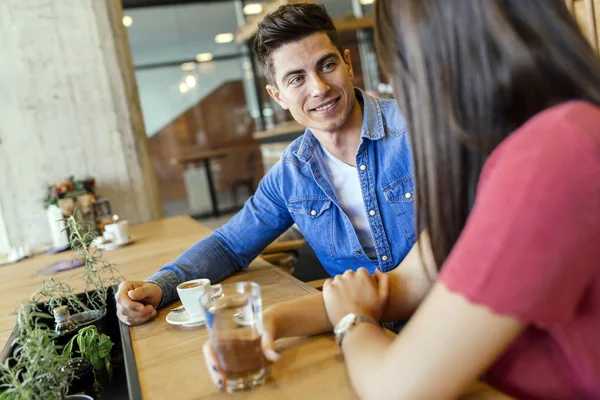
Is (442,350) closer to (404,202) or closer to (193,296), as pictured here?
(193,296)

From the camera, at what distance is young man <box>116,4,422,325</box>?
1.65m

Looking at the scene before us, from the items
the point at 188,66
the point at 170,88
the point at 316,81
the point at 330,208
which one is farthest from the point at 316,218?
the point at 188,66

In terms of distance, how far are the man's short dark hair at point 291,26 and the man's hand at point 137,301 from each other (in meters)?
0.87

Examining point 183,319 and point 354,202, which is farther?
point 354,202

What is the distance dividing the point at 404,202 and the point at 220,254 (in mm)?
553

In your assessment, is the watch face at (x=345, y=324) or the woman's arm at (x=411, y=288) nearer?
the watch face at (x=345, y=324)

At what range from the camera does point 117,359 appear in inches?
54.7

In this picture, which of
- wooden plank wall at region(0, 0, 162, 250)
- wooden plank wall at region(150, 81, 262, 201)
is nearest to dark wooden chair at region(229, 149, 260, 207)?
wooden plank wall at region(150, 81, 262, 201)

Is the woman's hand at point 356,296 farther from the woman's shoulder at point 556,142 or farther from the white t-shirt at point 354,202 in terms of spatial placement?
the white t-shirt at point 354,202

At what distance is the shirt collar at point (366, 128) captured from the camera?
1.67m

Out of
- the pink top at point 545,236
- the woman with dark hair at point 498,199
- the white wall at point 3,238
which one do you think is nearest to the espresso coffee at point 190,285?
the woman with dark hair at point 498,199

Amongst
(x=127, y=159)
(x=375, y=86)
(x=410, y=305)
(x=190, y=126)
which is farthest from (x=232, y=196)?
(x=410, y=305)

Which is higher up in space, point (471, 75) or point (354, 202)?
point (471, 75)

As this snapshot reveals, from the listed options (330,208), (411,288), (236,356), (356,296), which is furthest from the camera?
(330,208)
